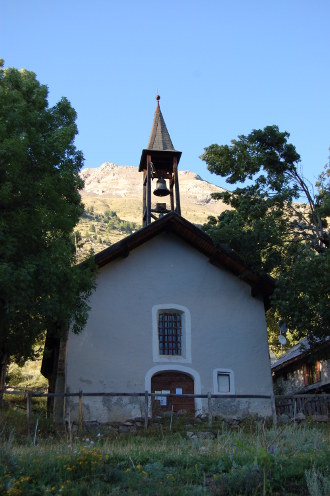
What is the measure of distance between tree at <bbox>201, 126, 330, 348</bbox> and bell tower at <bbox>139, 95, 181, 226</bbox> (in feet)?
6.21

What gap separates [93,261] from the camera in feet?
59.3

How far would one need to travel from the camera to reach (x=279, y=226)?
2100 centimetres

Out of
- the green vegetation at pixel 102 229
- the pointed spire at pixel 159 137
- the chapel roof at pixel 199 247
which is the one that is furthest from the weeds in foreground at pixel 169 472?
the green vegetation at pixel 102 229

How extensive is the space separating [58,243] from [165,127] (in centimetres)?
1261

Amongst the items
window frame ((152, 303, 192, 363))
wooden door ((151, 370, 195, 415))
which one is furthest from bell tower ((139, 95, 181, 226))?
wooden door ((151, 370, 195, 415))

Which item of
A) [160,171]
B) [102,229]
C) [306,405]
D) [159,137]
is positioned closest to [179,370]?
[306,405]

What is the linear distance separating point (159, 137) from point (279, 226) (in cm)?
767

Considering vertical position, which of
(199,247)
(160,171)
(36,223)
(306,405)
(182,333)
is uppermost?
(160,171)

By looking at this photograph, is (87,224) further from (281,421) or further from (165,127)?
(281,421)

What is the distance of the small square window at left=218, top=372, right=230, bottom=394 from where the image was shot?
65.5 ft

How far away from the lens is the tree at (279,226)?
→ 61.4 ft

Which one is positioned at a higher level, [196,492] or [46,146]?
[46,146]

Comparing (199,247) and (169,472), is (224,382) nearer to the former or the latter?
(199,247)

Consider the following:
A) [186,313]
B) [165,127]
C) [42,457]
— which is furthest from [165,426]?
[165,127]
